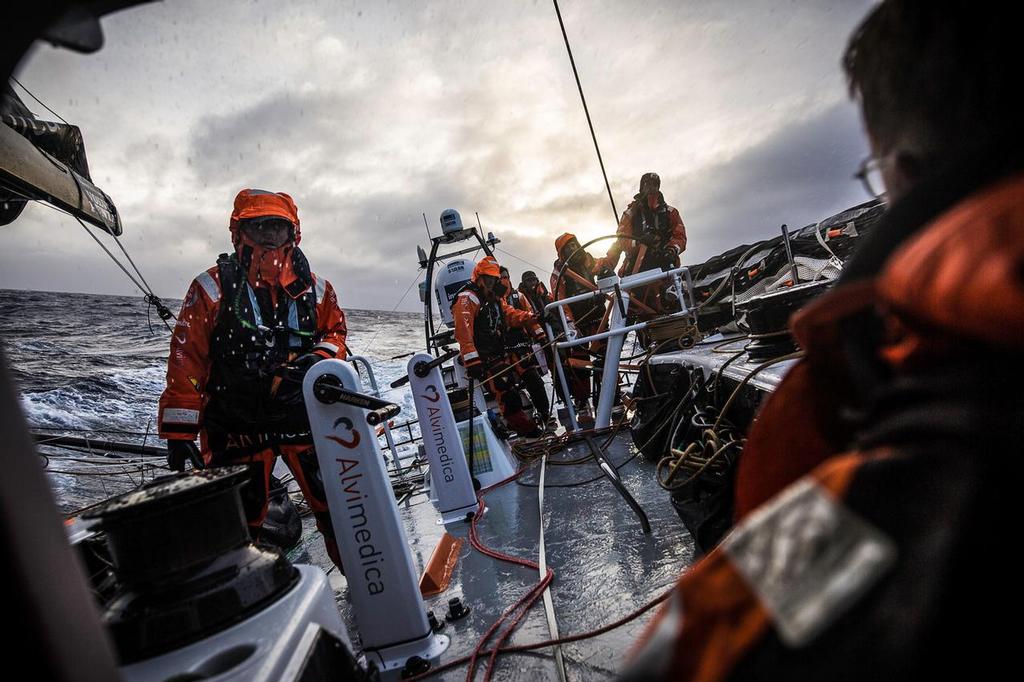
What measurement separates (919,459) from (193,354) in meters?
3.04

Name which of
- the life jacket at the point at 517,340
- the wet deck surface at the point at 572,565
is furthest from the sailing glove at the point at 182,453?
the life jacket at the point at 517,340

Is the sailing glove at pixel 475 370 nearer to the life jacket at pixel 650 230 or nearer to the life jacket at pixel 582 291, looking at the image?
the life jacket at pixel 582 291

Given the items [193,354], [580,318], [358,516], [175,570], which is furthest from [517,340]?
[175,570]

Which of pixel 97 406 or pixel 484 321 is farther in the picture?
pixel 97 406

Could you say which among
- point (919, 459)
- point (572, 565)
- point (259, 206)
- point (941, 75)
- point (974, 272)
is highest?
point (259, 206)

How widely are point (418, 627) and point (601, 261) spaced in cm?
732

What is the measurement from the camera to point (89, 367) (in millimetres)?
20812

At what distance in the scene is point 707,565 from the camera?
1.52 feet

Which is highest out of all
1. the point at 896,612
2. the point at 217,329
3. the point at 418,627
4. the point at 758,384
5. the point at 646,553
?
the point at 217,329

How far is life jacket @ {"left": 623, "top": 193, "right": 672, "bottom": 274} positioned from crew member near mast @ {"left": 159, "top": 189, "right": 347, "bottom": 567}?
16.4 ft

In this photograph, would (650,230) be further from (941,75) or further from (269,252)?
(941,75)

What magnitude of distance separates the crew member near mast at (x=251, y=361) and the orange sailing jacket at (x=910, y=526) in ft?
8.19

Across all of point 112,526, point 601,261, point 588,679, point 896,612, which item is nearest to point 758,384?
point 588,679

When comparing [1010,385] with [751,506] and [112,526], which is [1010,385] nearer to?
[751,506]
